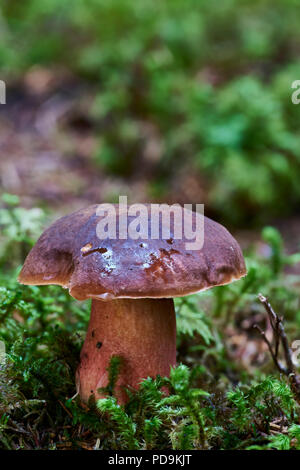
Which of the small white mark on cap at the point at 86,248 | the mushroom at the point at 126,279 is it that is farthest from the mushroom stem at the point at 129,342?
the small white mark on cap at the point at 86,248

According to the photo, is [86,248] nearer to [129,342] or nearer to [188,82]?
[129,342]

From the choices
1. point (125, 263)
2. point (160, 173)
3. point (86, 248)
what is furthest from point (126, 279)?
point (160, 173)

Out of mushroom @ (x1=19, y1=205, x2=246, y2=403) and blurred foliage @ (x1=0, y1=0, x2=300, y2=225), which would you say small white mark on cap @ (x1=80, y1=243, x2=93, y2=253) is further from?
blurred foliage @ (x1=0, y1=0, x2=300, y2=225)

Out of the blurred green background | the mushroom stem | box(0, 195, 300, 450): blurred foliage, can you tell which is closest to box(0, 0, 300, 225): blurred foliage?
the blurred green background

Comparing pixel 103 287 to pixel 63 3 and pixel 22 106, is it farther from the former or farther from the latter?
pixel 63 3

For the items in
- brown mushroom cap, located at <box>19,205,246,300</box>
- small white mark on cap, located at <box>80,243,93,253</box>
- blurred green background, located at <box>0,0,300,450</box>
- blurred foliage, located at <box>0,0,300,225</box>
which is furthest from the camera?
blurred foliage, located at <box>0,0,300,225</box>

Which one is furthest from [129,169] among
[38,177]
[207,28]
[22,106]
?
[207,28]

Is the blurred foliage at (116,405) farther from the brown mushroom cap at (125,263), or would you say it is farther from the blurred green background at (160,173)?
the brown mushroom cap at (125,263)
